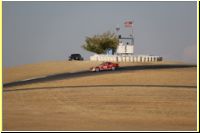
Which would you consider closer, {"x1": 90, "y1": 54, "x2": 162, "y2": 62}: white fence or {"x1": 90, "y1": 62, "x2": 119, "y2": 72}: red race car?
{"x1": 90, "y1": 62, "x2": 119, "y2": 72}: red race car

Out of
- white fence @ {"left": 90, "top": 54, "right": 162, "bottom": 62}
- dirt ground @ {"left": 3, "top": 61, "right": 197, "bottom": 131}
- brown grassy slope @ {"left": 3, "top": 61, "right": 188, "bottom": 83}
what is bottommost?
dirt ground @ {"left": 3, "top": 61, "right": 197, "bottom": 131}

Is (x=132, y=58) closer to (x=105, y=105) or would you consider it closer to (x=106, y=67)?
(x=106, y=67)

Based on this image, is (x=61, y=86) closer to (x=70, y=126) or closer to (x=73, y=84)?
(x=73, y=84)

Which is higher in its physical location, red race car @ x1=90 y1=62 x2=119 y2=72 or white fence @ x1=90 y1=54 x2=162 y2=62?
white fence @ x1=90 y1=54 x2=162 y2=62

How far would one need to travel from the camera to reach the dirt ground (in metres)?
24.1

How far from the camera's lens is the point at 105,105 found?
29266mm

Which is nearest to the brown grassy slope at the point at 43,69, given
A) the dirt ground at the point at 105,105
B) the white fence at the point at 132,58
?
the white fence at the point at 132,58

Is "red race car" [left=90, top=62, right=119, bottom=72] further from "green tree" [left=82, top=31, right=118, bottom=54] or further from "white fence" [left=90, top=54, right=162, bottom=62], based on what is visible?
"green tree" [left=82, top=31, right=118, bottom=54]

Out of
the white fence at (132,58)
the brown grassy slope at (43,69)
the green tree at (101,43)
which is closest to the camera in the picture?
the brown grassy slope at (43,69)

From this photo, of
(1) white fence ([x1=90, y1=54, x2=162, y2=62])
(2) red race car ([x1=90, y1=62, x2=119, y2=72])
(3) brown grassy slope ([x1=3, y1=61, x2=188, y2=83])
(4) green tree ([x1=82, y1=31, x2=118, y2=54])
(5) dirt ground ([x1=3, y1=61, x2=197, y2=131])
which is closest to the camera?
(5) dirt ground ([x1=3, y1=61, x2=197, y2=131])

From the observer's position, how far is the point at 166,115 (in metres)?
27.0

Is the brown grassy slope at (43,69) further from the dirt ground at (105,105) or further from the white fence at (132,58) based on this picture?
the dirt ground at (105,105)

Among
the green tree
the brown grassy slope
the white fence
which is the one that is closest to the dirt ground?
the brown grassy slope

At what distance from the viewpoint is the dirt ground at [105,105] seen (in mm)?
24095
